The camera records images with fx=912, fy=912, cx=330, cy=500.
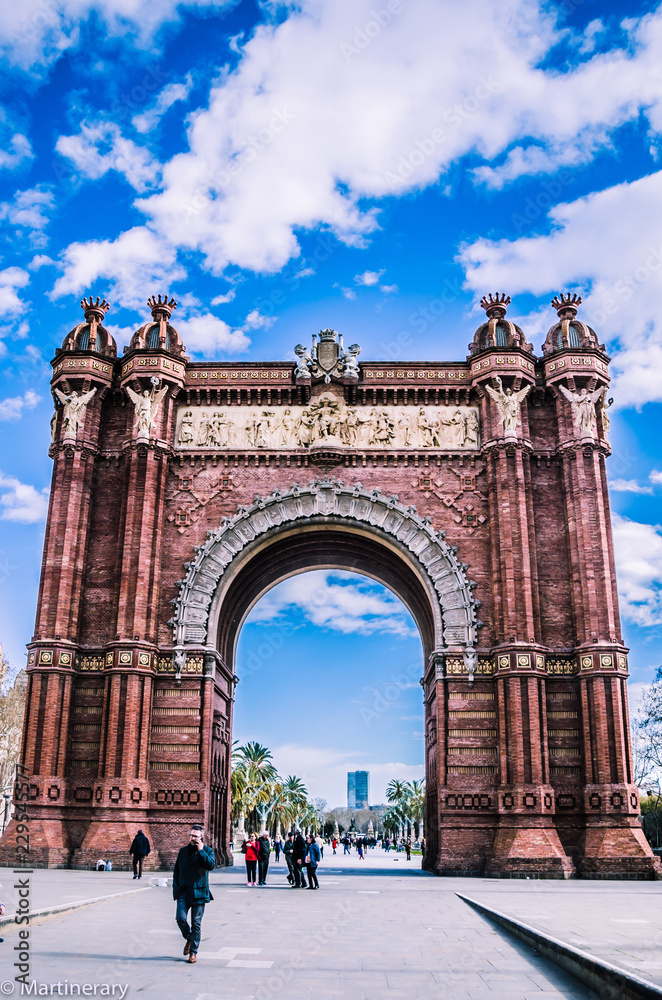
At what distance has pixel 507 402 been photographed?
28.8 metres

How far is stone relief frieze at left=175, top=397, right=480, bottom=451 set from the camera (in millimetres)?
29641

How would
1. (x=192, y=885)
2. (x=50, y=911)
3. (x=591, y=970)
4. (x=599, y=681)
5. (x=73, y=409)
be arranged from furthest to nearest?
(x=73, y=409), (x=599, y=681), (x=50, y=911), (x=192, y=885), (x=591, y=970)

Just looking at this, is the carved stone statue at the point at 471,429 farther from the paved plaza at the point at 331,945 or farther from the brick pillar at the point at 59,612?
the paved plaza at the point at 331,945

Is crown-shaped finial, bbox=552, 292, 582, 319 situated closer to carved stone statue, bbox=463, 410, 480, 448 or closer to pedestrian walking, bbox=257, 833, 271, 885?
carved stone statue, bbox=463, 410, 480, 448

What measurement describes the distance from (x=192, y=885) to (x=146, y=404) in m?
20.7

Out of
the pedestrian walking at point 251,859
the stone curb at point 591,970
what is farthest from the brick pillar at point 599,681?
the stone curb at point 591,970

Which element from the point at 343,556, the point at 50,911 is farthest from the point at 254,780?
the point at 50,911

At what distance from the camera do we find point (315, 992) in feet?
26.9

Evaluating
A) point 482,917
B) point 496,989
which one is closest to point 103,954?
point 496,989

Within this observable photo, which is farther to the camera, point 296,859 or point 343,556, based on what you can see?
point 343,556

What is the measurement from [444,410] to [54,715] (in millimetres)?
15307

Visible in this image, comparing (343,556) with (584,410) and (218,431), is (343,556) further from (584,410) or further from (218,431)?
(584,410)

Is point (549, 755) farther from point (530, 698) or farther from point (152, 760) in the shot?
point (152, 760)

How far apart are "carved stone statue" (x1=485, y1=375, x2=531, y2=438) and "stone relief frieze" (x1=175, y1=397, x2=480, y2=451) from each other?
3.68ft
